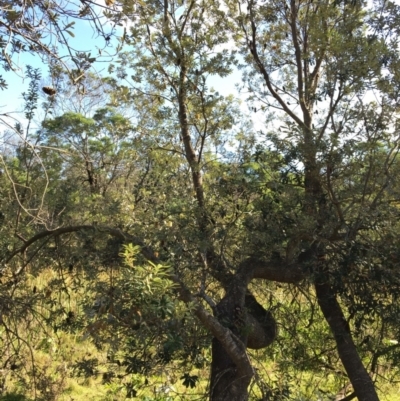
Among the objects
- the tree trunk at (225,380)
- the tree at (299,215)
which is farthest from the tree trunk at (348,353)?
the tree trunk at (225,380)

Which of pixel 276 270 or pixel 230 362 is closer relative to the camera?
pixel 230 362

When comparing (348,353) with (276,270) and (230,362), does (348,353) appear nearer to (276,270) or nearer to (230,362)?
(276,270)

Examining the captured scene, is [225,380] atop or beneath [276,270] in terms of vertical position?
beneath

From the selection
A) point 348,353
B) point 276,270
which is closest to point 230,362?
point 276,270

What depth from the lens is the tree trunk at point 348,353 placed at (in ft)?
12.4

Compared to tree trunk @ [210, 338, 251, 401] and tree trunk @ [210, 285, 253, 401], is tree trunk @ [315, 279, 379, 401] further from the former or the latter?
tree trunk @ [210, 338, 251, 401]

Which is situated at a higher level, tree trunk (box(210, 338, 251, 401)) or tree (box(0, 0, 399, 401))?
tree (box(0, 0, 399, 401))

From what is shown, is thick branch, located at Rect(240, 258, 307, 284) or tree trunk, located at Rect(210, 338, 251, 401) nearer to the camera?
tree trunk, located at Rect(210, 338, 251, 401)

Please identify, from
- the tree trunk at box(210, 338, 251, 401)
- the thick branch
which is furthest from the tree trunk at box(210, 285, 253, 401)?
the thick branch

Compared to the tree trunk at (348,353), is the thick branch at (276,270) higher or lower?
higher

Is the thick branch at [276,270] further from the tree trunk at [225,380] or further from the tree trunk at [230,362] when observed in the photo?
the tree trunk at [225,380]

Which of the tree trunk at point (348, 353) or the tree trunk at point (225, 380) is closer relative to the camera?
the tree trunk at point (225, 380)

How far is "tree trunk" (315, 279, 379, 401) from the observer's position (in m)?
3.77

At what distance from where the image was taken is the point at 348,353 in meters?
3.80
